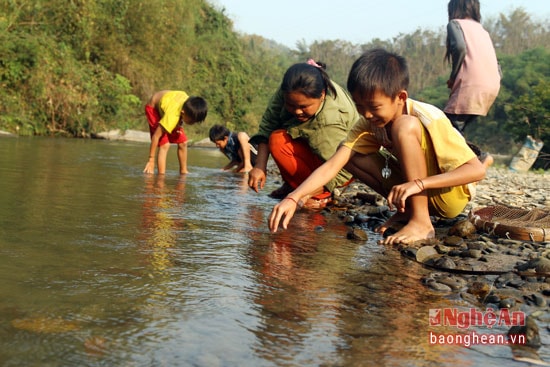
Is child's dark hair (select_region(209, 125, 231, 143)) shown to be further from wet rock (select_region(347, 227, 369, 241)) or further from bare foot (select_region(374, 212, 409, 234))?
wet rock (select_region(347, 227, 369, 241))

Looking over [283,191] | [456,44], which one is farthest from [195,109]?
[456,44]

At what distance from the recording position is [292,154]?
14.0ft

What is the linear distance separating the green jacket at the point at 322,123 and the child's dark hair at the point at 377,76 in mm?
1068

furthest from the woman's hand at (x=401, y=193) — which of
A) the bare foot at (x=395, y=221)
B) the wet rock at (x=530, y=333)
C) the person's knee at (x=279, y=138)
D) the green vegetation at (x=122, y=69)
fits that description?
the green vegetation at (x=122, y=69)

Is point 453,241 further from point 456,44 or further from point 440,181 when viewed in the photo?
point 456,44

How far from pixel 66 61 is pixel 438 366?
14.2 meters

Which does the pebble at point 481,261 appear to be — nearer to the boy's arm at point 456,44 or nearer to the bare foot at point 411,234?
the bare foot at point 411,234

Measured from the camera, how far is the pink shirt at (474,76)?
4707 mm

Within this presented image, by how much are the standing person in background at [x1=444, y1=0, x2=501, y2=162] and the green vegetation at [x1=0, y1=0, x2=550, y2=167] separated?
1308mm

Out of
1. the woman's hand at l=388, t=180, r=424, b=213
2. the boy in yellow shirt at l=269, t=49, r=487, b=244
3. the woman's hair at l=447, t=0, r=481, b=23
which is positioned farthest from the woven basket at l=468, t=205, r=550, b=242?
the woman's hair at l=447, t=0, r=481, b=23

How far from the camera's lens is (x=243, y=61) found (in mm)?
30141

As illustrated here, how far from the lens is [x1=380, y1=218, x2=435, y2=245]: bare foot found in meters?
2.96

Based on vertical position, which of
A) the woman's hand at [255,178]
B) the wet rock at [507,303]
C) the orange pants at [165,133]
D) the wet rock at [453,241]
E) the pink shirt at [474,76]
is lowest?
the wet rock at [507,303]

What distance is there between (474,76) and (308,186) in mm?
2334
